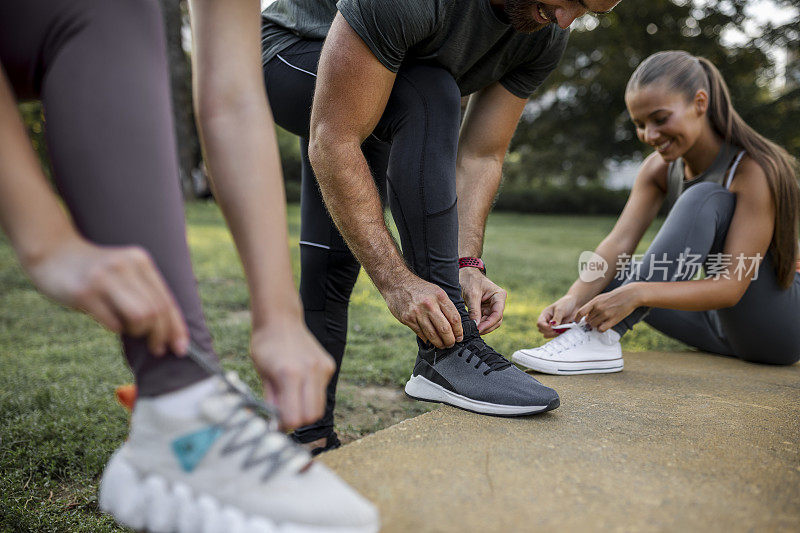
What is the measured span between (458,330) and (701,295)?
1.15m

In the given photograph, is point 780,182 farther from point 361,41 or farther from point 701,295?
point 361,41

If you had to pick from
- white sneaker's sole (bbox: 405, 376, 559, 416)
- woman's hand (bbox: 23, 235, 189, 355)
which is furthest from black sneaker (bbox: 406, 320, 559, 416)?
woman's hand (bbox: 23, 235, 189, 355)

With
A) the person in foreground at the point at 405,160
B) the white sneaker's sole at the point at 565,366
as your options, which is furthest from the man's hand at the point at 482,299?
the white sneaker's sole at the point at 565,366

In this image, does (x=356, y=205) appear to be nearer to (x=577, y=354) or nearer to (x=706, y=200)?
(x=577, y=354)

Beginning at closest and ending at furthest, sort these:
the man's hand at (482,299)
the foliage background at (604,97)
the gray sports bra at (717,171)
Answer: the man's hand at (482,299)
the gray sports bra at (717,171)
the foliage background at (604,97)

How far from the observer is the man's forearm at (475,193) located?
5.86 feet

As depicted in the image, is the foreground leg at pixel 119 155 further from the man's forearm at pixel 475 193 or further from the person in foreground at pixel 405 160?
the man's forearm at pixel 475 193

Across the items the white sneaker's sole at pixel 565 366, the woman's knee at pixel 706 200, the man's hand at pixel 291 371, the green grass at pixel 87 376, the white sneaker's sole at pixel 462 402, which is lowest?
the green grass at pixel 87 376

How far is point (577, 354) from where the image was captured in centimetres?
196

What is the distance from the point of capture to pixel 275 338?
77 centimetres

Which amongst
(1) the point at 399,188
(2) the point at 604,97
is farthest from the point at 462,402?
(2) the point at 604,97

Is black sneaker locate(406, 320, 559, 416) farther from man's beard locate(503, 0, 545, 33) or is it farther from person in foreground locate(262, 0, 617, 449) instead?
man's beard locate(503, 0, 545, 33)

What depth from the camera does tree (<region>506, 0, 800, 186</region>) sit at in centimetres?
1559

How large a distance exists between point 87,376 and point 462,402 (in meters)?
1.66
